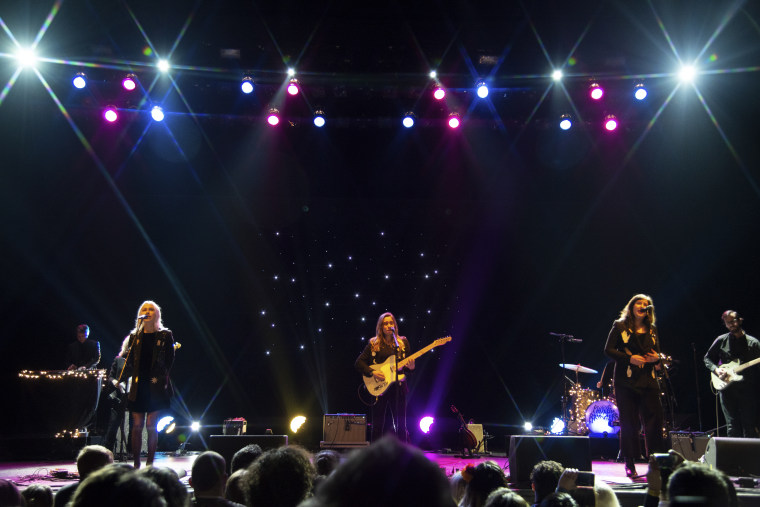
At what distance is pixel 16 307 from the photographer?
11.9 meters

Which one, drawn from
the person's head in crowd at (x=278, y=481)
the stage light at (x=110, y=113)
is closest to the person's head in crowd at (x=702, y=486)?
the person's head in crowd at (x=278, y=481)

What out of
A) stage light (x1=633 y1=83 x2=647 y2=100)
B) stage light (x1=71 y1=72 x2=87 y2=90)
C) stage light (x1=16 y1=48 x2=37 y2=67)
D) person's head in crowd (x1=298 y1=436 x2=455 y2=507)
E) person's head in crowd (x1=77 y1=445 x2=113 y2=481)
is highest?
stage light (x1=16 y1=48 x2=37 y2=67)

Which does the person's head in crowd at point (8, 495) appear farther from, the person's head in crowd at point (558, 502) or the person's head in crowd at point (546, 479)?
the person's head in crowd at point (546, 479)

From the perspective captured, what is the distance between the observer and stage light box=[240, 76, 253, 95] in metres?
9.72

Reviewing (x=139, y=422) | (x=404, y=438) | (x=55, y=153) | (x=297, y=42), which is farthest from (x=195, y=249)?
(x=404, y=438)

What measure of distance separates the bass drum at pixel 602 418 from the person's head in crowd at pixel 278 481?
31.0ft

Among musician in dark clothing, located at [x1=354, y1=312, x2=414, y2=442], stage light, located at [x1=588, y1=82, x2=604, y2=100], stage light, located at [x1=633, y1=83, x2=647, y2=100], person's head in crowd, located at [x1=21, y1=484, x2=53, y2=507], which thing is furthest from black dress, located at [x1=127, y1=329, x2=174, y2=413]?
stage light, located at [x1=633, y1=83, x2=647, y2=100]

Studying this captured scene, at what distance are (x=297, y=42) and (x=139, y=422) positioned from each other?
5.95 meters

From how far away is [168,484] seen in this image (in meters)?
2.43

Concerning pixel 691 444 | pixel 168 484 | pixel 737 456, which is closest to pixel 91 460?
pixel 168 484

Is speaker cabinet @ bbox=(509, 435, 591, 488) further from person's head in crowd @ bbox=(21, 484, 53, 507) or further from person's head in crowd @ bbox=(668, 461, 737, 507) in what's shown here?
person's head in crowd @ bbox=(21, 484, 53, 507)

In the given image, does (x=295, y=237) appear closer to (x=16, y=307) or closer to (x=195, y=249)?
(x=195, y=249)

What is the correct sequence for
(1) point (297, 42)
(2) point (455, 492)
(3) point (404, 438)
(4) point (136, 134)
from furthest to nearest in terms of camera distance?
(4) point (136, 134) → (1) point (297, 42) → (3) point (404, 438) → (2) point (455, 492)

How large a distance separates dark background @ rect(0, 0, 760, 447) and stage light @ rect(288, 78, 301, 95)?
21cm
